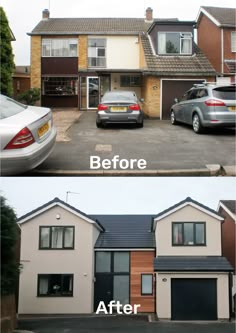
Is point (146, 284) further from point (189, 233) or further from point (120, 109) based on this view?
point (120, 109)

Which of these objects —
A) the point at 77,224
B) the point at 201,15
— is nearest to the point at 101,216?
the point at 77,224

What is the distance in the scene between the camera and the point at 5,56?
3.99 ft

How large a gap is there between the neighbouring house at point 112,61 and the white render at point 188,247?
482 millimetres

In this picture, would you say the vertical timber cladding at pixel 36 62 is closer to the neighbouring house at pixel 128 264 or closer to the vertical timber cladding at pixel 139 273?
the neighbouring house at pixel 128 264

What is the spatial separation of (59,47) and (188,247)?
3.23 feet

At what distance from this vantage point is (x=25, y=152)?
1.27 m

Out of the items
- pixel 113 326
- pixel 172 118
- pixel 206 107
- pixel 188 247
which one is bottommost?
pixel 113 326

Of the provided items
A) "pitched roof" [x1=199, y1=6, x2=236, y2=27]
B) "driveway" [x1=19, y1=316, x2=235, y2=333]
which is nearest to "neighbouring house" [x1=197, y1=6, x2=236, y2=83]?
"pitched roof" [x1=199, y1=6, x2=236, y2=27]

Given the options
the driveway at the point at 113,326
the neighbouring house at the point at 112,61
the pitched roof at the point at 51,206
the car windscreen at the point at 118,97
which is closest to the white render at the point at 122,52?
the neighbouring house at the point at 112,61

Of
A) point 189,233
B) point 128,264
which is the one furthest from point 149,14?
point 128,264

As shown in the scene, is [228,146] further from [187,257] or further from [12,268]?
[12,268]

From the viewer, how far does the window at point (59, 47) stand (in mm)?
1254

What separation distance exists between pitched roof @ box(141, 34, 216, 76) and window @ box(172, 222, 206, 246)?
67cm

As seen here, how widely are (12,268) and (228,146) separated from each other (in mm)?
1050
